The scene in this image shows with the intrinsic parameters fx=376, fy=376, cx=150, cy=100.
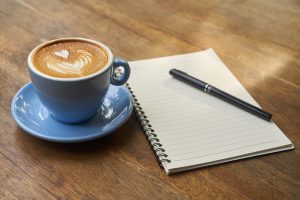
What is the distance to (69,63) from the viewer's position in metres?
0.60

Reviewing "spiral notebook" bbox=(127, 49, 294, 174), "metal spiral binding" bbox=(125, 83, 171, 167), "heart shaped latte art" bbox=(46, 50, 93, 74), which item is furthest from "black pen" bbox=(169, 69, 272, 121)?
"heart shaped latte art" bbox=(46, 50, 93, 74)

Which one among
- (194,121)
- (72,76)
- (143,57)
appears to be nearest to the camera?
(72,76)

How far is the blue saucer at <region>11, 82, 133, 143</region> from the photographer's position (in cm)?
60

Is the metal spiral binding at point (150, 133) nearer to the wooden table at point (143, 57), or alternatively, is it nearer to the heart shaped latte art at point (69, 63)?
the wooden table at point (143, 57)

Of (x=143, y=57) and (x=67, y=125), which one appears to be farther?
(x=143, y=57)

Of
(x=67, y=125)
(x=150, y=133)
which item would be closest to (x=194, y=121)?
(x=150, y=133)

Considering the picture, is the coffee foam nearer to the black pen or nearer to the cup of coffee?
the cup of coffee

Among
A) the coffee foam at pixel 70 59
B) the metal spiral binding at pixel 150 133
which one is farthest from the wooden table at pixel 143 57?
the coffee foam at pixel 70 59

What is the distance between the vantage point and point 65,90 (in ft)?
1.84

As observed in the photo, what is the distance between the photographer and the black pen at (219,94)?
0.69 m

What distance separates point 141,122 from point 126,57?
0.23 metres

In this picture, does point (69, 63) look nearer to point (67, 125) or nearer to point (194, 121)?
point (67, 125)

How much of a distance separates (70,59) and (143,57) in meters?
0.27

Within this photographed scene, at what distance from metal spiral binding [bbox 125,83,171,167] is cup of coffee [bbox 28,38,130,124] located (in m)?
0.07
